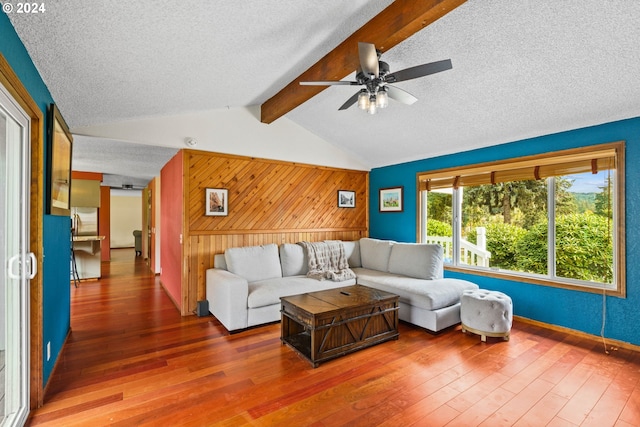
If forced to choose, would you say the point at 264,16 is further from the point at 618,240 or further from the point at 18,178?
the point at 618,240

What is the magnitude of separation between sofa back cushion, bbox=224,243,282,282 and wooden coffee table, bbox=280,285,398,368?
3.33ft

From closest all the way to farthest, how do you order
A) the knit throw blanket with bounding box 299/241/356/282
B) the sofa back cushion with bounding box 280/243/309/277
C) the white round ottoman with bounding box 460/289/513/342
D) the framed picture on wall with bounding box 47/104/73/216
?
1. the framed picture on wall with bounding box 47/104/73/216
2. the white round ottoman with bounding box 460/289/513/342
3. the knit throw blanket with bounding box 299/241/356/282
4. the sofa back cushion with bounding box 280/243/309/277

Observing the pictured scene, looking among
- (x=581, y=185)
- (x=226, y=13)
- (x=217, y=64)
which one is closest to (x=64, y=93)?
(x=217, y=64)

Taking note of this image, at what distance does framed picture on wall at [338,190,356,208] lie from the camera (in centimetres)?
563

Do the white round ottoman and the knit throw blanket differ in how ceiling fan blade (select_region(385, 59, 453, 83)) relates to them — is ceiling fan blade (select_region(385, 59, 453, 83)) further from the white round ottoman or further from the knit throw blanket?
the knit throw blanket

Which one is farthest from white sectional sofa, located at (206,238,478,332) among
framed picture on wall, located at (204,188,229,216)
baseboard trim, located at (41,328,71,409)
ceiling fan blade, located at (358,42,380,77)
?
ceiling fan blade, located at (358,42,380,77)

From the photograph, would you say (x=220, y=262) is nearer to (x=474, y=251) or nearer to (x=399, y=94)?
(x=399, y=94)

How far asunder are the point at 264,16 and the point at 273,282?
2.89m

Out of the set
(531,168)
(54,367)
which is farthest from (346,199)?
(54,367)

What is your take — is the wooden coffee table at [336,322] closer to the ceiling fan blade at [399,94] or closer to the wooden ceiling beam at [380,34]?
the ceiling fan blade at [399,94]

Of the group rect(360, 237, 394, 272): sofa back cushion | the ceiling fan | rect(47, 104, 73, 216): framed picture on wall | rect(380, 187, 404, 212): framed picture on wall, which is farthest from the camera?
rect(380, 187, 404, 212): framed picture on wall

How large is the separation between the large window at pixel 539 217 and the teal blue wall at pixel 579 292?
0.25 ft

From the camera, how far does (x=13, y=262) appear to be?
6.15 feet

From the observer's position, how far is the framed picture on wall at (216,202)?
4172 millimetres
